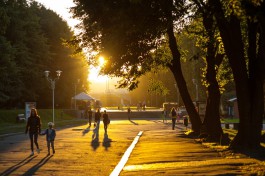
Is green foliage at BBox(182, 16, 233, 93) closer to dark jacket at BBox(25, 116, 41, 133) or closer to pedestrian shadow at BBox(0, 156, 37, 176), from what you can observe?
dark jacket at BBox(25, 116, 41, 133)

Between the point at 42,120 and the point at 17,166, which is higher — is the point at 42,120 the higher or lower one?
the higher one

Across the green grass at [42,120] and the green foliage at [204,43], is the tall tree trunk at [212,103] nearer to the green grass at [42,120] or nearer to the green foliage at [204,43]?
the green foliage at [204,43]

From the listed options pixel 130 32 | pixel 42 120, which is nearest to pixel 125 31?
pixel 130 32

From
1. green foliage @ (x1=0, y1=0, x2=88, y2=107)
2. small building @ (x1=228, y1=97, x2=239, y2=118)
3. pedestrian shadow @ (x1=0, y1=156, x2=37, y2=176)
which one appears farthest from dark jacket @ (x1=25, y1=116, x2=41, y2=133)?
small building @ (x1=228, y1=97, x2=239, y2=118)

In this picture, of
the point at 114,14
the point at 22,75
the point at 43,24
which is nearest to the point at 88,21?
the point at 114,14

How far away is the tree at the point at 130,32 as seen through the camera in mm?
17328

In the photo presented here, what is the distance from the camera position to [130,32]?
18.0 meters

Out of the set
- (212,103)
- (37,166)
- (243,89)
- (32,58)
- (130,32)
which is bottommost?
(37,166)

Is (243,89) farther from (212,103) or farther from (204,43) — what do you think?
(212,103)

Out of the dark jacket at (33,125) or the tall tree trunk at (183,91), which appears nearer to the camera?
the dark jacket at (33,125)

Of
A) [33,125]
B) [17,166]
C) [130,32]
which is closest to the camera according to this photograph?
[17,166]

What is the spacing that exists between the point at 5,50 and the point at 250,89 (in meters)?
38.0

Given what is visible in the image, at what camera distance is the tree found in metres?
17.3

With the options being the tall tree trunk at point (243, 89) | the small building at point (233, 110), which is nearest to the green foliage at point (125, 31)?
the tall tree trunk at point (243, 89)
